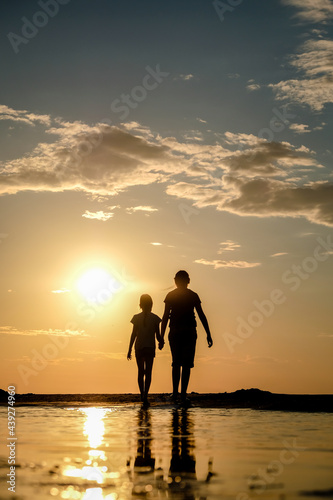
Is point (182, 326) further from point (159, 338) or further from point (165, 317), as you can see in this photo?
point (159, 338)

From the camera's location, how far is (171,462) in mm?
4086

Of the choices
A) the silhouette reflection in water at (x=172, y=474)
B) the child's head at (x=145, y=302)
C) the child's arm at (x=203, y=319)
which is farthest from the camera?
the child's head at (x=145, y=302)

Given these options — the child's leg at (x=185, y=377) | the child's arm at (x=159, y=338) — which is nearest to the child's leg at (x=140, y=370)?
the child's arm at (x=159, y=338)

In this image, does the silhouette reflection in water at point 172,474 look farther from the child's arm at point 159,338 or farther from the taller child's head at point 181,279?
the child's arm at point 159,338

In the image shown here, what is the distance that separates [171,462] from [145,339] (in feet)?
27.4

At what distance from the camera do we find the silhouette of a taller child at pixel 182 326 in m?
11.4

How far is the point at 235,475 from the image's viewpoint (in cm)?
362

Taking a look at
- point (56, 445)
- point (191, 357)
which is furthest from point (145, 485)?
point (191, 357)

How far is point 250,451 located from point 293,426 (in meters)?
2.75

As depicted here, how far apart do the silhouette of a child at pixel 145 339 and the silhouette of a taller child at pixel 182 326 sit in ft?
2.28

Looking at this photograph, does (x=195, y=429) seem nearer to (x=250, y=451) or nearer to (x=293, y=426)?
(x=293, y=426)

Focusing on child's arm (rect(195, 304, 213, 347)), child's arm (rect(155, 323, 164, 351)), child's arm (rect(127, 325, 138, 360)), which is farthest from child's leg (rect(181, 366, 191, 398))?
child's arm (rect(127, 325, 138, 360))

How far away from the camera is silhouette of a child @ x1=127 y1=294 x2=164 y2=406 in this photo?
12.4 meters

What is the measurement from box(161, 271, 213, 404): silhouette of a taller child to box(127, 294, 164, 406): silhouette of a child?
0.69 m
